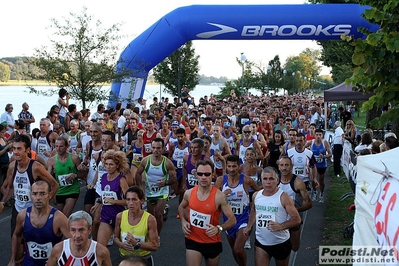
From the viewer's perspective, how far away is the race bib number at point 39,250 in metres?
5.29

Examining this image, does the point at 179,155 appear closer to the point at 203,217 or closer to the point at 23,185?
the point at 23,185

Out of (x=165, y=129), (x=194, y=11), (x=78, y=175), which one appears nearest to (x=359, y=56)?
(x=78, y=175)

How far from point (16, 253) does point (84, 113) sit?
9120mm

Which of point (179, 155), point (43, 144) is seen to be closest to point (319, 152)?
point (179, 155)

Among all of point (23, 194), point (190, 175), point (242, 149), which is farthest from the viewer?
point (242, 149)

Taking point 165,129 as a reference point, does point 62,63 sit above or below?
above

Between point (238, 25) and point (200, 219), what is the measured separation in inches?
480

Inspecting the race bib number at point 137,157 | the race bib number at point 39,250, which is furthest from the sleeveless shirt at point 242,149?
the race bib number at point 39,250

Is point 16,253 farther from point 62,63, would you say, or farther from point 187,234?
point 62,63

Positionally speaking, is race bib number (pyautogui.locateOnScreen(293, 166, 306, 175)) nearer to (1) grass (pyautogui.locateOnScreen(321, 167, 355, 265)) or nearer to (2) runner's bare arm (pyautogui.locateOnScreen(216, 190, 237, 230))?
(1) grass (pyautogui.locateOnScreen(321, 167, 355, 265))

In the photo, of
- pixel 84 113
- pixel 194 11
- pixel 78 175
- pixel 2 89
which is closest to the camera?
pixel 78 175

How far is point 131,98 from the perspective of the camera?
17891 millimetres

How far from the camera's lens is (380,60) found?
18.7 ft

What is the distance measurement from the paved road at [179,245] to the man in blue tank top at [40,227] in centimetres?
208
